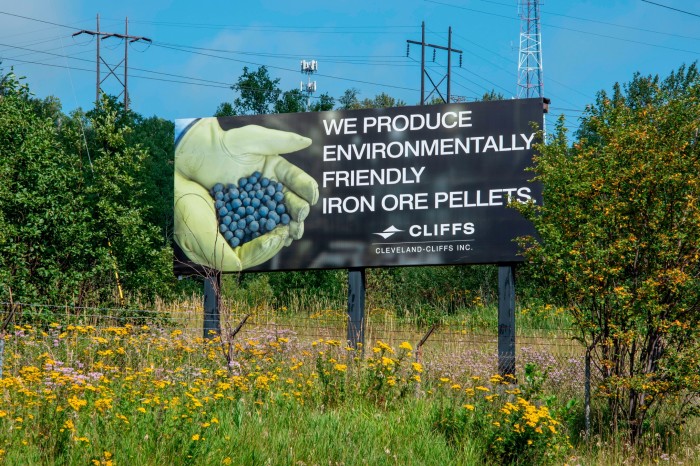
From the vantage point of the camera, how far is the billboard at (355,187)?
16.6 meters

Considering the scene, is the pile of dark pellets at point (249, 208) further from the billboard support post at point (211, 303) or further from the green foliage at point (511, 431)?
the green foliage at point (511, 431)

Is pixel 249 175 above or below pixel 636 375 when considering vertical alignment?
above

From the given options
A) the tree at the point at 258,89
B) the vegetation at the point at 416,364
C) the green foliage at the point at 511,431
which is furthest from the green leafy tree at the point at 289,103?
the green foliage at the point at 511,431

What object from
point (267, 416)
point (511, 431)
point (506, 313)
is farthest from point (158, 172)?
point (511, 431)

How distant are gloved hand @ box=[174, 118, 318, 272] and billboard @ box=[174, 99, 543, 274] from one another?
20mm

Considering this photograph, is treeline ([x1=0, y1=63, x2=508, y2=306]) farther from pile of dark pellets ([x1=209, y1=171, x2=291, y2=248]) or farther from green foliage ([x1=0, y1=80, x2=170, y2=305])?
pile of dark pellets ([x1=209, y1=171, x2=291, y2=248])

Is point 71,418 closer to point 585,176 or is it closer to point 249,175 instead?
point 585,176

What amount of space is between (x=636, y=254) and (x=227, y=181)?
901 centimetres

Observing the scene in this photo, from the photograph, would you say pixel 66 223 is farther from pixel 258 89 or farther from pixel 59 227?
pixel 258 89

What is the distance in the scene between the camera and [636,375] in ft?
36.9

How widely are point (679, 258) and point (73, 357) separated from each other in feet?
25.7

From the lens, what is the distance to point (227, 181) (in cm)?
1838

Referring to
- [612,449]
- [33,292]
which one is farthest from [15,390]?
[33,292]

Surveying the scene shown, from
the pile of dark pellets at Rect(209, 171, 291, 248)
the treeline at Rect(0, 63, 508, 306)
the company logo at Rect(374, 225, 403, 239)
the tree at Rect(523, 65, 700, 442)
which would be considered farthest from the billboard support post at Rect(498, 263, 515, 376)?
the treeline at Rect(0, 63, 508, 306)
